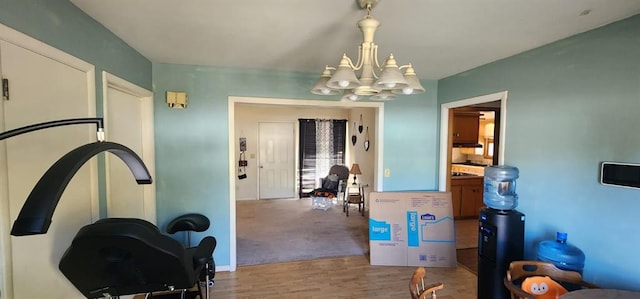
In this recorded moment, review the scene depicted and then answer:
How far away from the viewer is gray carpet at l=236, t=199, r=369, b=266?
12.4 feet

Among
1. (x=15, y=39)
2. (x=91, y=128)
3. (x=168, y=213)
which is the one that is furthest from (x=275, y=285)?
(x=15, y=39)

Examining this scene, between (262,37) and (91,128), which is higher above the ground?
(262,37)

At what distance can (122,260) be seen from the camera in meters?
1.27

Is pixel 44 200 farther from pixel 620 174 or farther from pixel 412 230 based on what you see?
pixel 412 230

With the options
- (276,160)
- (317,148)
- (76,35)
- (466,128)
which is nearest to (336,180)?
(317,148)

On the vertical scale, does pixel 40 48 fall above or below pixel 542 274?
above

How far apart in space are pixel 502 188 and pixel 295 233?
301cm

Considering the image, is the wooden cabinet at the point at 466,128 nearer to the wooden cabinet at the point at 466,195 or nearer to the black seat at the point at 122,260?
the wooden cabinet at the point at 466,195

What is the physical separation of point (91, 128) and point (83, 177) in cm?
32

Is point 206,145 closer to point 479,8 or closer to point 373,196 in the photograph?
point 373,196

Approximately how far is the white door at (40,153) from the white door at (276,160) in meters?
5.23

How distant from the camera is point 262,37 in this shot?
228 centimetres

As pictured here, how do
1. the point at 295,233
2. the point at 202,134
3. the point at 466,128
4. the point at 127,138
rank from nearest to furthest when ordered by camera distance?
the point at 127,138
the point at 202,134
the point at 295,233
the point at 466,128

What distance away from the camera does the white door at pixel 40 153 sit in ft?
4.31
